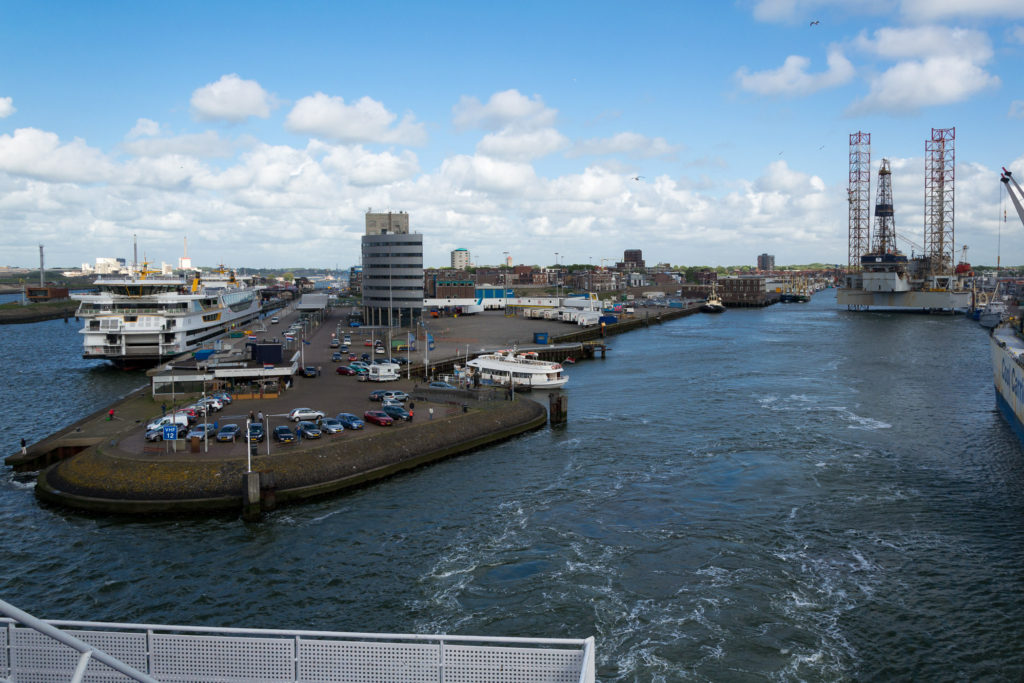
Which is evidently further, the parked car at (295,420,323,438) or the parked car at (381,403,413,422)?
the parked car at (381,403,413,422)

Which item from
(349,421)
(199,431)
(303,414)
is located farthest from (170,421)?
(349,421)

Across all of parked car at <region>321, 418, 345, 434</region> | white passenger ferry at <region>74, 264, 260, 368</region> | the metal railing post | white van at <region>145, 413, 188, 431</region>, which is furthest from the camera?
white passenger ferry at <region>74, 264, 260, 368</region>

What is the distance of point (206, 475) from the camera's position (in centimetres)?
3014

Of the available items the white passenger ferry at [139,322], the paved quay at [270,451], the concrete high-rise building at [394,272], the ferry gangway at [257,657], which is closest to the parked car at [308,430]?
the paved quay at [270,451]

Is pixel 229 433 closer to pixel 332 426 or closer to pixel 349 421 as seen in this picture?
pixel 332 426

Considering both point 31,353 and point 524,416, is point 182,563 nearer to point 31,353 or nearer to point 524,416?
point 524,416

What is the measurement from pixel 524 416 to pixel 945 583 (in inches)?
1049

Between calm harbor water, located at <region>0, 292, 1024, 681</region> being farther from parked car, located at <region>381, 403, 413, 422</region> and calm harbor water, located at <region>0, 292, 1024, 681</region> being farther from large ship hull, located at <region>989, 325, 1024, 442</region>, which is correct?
parked car, located at <region>381, 403, 413, 422</region>

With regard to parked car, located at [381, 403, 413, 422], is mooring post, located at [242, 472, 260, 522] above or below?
below

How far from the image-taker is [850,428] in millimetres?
45000

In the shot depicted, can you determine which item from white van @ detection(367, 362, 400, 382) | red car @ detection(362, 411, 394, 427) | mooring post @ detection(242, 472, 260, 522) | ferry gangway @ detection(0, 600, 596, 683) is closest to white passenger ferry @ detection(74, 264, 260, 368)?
white van @ detection(367, 362, 400, 382)

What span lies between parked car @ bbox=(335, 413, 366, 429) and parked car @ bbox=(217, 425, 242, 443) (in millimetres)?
5084

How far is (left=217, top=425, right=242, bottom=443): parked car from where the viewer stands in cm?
3444

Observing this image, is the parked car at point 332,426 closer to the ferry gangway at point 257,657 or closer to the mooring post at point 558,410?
the mooring post at point 558,410
